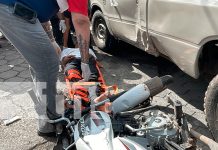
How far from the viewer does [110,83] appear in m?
4.14

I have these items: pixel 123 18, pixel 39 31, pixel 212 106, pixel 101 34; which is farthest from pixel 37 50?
pixel 101 34

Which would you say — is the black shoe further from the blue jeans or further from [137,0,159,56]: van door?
[137,0,159,56]: van door

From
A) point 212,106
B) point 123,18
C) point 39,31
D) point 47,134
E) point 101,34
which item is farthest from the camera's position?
point 101,34

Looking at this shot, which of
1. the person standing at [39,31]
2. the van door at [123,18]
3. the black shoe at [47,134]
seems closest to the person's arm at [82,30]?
the person standing at [39,31]

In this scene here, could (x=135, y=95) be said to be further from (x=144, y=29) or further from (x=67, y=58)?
(x=67, y=58)

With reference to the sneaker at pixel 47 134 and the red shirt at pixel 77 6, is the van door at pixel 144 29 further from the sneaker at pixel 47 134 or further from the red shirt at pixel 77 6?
the sneaker at pixel 47 134

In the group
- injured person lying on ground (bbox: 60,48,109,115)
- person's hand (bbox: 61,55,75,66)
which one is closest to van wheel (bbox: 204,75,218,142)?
injured person lying on ground (bbox: 60,48,109,115)

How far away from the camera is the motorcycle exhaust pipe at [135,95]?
2799 mm

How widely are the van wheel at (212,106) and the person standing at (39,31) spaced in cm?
108

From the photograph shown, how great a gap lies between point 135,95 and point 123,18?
4.75 feet

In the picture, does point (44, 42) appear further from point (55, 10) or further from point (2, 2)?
point (2, 2)

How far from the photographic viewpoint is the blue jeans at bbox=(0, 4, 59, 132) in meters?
2.45

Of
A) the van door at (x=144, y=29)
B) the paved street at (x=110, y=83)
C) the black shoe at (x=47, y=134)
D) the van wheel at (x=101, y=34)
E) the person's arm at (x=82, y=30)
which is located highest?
the person's arm at (x=82, y=30)

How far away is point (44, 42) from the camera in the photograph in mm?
2527
